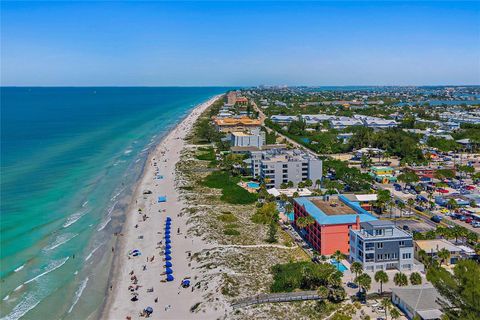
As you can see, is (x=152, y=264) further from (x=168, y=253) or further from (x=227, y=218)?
(x=227, y=218)

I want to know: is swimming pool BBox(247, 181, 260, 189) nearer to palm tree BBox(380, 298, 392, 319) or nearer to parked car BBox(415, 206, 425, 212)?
parked car BBox(415, 206, 425, 212)

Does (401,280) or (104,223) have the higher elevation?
(401,280)

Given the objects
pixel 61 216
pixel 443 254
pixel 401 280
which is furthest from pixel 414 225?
pixel 61 216

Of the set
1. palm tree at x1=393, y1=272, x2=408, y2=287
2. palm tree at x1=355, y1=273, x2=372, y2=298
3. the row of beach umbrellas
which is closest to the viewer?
palm tree at x1=355, y1=273, x2=372, y2=298

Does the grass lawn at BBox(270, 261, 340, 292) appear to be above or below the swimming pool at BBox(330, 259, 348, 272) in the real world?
above

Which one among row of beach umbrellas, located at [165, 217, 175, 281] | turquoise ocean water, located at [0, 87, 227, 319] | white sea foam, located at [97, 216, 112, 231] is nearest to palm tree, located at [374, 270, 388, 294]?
row of beach umbrellas, located at [165, 217, 175, 281]

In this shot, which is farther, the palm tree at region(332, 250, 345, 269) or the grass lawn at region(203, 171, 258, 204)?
the grass lawn at region(203, 171, 258, 204)

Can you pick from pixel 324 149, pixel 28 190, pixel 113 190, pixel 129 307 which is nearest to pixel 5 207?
pixel 28 190

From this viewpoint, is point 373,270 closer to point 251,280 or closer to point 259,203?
point 251,280
